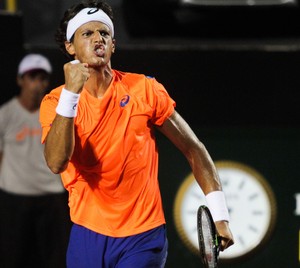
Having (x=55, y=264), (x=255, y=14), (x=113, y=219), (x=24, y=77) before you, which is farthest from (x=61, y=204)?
(x=113, y=219)

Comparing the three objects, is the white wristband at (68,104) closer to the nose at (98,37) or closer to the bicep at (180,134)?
the nose at (98,37)

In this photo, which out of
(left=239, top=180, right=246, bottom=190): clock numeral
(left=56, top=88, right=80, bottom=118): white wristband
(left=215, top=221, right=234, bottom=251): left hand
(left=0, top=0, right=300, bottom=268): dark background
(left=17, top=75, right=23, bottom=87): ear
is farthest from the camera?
(left=17, top=75, right=23, bottom=87): ear

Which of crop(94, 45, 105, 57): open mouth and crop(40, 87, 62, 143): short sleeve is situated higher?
crop(94, 45, 105, 57): open mouth

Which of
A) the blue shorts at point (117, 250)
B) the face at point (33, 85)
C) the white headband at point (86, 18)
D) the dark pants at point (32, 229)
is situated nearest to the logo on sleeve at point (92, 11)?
the white headband at point (86, 18)

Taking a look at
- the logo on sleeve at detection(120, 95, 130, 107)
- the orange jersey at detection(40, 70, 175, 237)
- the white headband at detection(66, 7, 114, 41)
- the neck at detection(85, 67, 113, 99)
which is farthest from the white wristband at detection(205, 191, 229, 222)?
the white headband at detection(66, 7, 114, 41)

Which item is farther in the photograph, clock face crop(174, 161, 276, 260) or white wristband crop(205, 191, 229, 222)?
clock face crop(174, 161, 276, 260)

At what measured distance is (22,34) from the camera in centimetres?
780

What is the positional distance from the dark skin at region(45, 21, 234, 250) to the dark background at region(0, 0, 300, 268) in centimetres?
262

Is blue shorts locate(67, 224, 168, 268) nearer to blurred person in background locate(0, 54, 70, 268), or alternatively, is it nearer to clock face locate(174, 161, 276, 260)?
clock face locate(174, 161, 276, 260)

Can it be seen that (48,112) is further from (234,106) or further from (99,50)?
(234,106)

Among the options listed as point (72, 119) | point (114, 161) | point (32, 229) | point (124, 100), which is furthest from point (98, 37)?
point (32, 229)

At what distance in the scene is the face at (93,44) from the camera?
476cm

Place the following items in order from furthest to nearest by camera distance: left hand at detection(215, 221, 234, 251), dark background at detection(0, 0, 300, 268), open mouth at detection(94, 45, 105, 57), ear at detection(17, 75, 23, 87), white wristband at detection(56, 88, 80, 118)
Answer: ear at detection(17, 75, 23, 87), dark background at detection(0, 0, 300, 268), left hand at detection(215, 221, 234, 251), open mouth at detection(94, 45, 105, 57), white wristband at detection(56, 88, 80, 118)

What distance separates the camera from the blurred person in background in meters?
7.82
